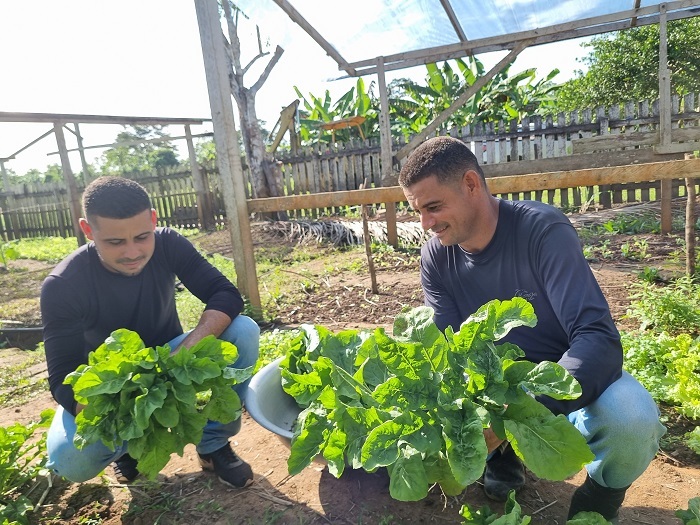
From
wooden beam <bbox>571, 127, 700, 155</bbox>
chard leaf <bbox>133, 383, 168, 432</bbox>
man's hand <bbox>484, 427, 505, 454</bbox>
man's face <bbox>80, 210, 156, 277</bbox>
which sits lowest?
man's hand <bbox>484, 427, 505, 454</bbox>

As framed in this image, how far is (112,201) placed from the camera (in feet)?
7.00

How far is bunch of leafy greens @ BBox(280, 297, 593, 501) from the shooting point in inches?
49.0

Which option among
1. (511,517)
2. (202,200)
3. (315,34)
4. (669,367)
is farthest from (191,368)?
(202,200)

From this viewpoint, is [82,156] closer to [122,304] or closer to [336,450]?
[122,304]

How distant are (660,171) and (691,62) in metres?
14.1

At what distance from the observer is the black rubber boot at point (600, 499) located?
1622 mm

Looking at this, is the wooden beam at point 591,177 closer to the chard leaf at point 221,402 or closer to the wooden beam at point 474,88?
the wooden beam at point 474,88

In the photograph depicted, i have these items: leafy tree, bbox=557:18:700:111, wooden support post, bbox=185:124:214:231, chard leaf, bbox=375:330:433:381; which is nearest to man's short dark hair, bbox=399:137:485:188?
chard leaf, bbox=375:330:433:381

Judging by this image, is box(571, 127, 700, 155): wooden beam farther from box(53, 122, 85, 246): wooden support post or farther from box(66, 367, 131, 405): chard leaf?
box(53, 122, 85, 246): wooden support post

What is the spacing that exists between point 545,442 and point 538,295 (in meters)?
0.76

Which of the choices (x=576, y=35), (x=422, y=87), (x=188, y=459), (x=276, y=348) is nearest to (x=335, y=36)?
(x=576, y=35)

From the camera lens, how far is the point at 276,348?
3627 mm

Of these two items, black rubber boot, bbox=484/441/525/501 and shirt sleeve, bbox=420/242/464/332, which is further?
shirt sleeve, bbox=420/242/464/332

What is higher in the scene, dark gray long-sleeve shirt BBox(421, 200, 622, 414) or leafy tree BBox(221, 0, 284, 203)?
leafy tree BBox(221, 0, 284, 203)
